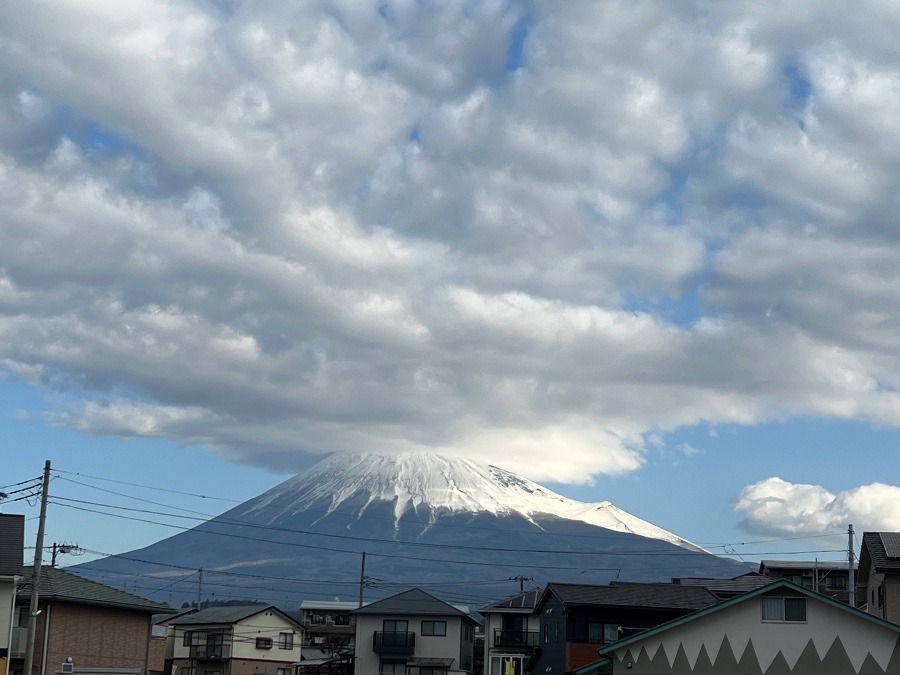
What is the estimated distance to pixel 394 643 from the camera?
261ft

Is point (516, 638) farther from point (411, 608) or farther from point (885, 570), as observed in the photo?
point (885, 570)

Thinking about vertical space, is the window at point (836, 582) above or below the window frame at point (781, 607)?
above

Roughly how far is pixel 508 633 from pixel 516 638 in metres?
0.67

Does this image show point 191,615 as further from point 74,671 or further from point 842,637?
point 842,637

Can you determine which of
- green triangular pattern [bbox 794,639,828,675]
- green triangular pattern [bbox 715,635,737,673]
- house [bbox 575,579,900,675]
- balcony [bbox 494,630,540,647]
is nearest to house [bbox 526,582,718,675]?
house [bbox 575,579,900,675]

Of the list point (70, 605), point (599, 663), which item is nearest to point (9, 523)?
point (70, 605)

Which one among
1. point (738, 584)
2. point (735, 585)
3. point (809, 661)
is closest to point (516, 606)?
point (735, 585)

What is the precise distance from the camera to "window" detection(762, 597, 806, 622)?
35.9 m

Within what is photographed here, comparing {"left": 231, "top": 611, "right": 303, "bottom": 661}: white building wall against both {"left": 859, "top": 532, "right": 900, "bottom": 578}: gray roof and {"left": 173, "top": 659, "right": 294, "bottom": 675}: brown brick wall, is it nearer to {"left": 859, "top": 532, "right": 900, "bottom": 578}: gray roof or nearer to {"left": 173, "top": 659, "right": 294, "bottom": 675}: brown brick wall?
{"left": 173, "top": 659, "right": 294, "bottom": 675}: brown brick wall

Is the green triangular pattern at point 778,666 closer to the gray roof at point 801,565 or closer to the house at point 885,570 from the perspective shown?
the house at point 885,570

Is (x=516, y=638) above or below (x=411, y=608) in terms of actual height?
below

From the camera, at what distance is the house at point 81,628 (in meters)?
49.5

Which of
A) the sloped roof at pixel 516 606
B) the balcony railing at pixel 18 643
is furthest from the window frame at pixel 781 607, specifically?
Result: the sloped roof at pixel 516 606

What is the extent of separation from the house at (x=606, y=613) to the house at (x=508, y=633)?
18225mm
